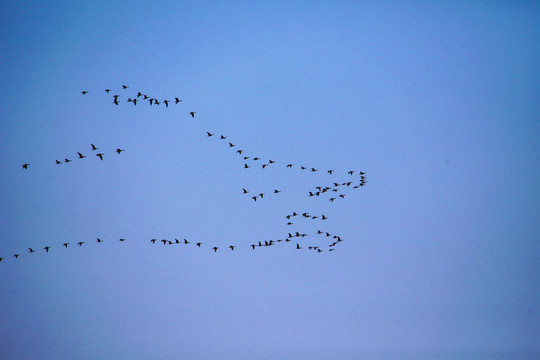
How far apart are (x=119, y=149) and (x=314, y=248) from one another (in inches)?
664

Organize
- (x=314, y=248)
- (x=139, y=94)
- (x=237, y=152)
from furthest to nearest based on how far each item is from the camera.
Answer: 1. (x=314, y=248)
2. (x=237, y=152)
3. (x=139, y=94)

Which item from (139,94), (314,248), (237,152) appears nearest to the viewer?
(139,94)

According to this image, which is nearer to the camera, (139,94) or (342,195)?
(139,94)

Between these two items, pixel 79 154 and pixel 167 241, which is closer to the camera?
pixel 79 154

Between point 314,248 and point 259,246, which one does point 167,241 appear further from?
point 314,248

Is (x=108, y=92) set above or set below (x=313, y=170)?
above

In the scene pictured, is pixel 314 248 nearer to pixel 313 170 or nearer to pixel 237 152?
pixel 313 170

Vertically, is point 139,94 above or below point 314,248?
above

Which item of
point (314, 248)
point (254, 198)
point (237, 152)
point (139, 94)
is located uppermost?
point (139, 94)

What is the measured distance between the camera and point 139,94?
128 feet

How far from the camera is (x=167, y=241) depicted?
43312 mm

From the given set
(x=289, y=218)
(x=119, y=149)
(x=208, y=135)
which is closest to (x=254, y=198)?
(x=289, y=218)

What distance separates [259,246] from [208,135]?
969cm

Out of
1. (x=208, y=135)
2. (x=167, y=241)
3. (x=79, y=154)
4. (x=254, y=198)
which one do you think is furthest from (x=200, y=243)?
(x=79, y=154)
